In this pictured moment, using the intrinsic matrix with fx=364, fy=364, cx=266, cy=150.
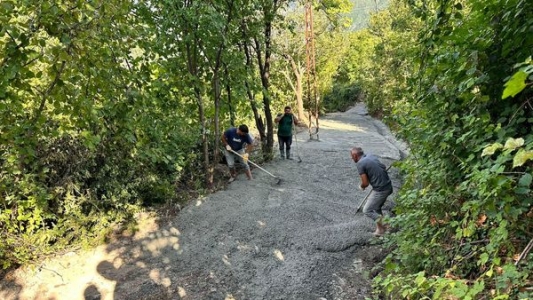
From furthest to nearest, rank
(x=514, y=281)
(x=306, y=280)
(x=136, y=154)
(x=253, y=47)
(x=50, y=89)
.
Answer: (x=253, y=47), (x=136, y=154), (x=306, y=280), (x=50, y=89), (x=514, y=281)

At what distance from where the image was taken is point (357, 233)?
5625 mm

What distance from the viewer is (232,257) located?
5.35 meters

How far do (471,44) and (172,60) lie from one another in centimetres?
535

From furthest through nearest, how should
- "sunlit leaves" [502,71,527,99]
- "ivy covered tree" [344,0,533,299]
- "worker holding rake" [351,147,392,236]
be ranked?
"worker holding rake" [351,147,392,236] → "ivy covered tree" [344,0,533,299] → "sunlit leaves" [502,71,527,99]

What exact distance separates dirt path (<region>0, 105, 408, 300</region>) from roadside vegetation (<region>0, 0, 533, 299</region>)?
1.58 ft

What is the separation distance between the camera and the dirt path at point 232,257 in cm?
465

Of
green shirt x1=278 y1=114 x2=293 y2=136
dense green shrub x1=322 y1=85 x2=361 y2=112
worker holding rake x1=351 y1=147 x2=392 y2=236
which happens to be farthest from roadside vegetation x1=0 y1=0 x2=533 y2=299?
dense green shrub x1=322 y1=85 x2=361 y2=112

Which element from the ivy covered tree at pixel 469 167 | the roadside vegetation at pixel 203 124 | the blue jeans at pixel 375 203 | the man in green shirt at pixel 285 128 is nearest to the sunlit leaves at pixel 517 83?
the roadside vegetation at pixel 203 124

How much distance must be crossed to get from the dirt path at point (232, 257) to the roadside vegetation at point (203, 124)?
48 cm

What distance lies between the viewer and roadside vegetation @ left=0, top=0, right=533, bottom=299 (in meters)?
2.67

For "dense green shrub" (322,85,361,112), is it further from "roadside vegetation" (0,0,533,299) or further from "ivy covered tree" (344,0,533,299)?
"ivy covered tree" (344,0,533,299)

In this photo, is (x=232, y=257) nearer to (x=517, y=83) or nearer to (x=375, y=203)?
(x=375, y=203)

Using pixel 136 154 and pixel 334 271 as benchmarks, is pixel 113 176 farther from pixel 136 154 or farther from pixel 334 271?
pixel 334 271

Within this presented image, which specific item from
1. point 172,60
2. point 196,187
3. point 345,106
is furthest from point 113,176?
point 345,106
